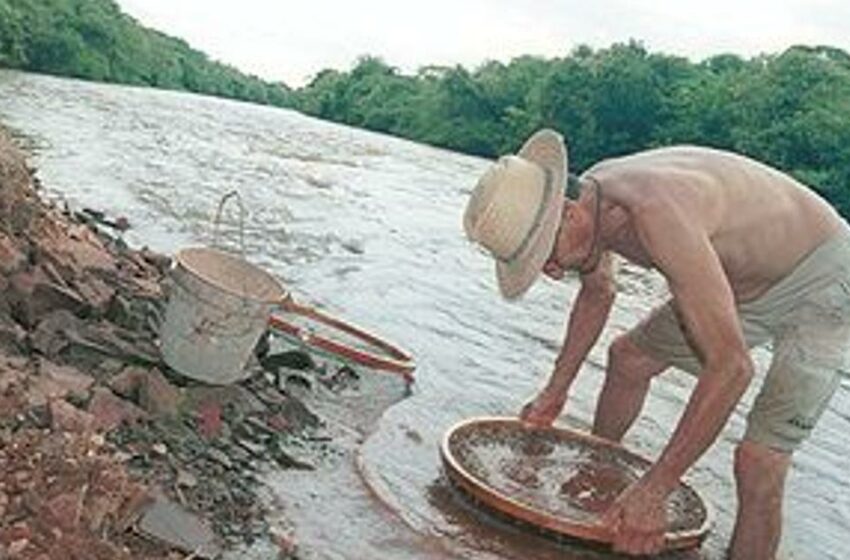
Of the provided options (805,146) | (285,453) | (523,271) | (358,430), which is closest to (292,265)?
(358,430)

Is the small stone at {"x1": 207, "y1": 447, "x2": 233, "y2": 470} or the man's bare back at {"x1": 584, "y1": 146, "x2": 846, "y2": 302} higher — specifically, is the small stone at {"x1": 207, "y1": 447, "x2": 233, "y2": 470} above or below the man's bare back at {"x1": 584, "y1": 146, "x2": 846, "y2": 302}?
below

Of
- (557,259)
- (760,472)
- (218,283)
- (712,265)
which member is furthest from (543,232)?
(218,283)

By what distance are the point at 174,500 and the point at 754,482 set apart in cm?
234

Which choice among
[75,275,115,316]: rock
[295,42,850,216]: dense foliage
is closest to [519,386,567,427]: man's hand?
[75,275,115,316]: rock

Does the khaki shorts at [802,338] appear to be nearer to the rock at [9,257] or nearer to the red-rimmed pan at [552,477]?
the red-rimmed pan at [552,477]

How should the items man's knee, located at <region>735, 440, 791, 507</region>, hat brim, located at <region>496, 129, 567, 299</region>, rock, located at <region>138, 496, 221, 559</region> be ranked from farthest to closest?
man's knee, located at <region>735, 440, 791, 507</region> < hat brim, located at <region>496, 129, 567, 299</region> < rock, located at <region>138, 496, 221, 559</region>

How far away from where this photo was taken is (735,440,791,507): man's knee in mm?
4629

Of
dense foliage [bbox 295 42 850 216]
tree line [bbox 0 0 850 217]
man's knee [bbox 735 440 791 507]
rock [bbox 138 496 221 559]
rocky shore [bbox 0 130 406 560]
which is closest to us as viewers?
rocky shore [bbox 0 130 406 560]

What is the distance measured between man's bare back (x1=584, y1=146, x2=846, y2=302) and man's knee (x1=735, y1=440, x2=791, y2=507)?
68 cm

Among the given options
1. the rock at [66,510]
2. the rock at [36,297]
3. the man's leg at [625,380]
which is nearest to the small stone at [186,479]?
the rock at [66,510]

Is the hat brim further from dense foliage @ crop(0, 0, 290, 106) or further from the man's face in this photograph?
dense foliage @ crop(0, 0, 290, 106)

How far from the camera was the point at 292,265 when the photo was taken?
431 inches

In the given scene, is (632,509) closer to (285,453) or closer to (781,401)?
(781,401)

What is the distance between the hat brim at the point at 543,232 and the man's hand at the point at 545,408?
1.06 m
